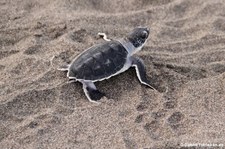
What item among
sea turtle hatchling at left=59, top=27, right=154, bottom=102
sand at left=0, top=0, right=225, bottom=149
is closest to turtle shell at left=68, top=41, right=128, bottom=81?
sea turtle hatchling at left=59, top=27, right=154, bottom=102

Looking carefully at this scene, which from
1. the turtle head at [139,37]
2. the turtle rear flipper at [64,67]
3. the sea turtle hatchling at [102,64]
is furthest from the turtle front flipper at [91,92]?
the turtle head at [139,37]

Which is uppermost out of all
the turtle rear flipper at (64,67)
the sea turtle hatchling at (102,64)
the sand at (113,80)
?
the sea turtle hatchling at (102,64)

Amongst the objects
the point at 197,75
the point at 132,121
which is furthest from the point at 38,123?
the point at 197,75

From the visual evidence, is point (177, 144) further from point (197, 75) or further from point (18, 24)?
point (18, 24)

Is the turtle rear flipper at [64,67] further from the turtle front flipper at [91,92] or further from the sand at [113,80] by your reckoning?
the turtle front flipper at [91,92]

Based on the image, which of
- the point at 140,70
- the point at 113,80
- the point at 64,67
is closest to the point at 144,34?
the point at 140,70

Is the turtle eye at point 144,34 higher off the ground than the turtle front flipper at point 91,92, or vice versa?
the turtle eye at point 144,34

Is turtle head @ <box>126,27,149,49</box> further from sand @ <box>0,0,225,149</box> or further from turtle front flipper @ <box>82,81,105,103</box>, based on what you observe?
turtle front flipper @ <box>82,81,105,103</box>
